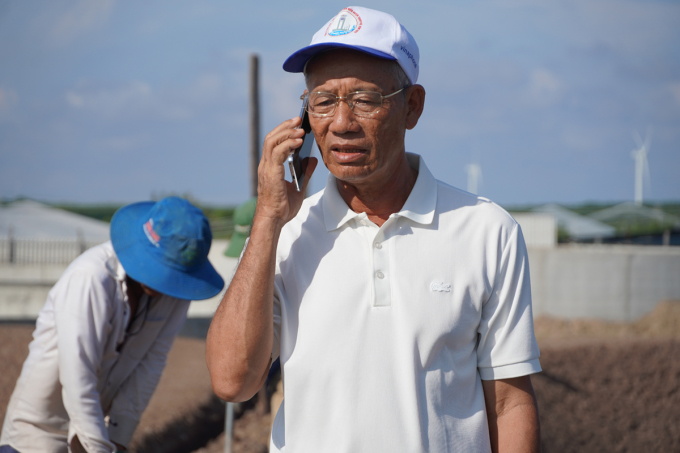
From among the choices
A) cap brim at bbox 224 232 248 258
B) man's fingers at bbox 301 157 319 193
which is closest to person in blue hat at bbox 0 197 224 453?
man's fingers at bbox 301 157 319 193

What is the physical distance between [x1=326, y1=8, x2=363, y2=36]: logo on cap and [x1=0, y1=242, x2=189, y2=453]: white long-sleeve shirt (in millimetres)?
1674

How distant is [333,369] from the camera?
1.62m

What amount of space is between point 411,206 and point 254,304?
52cm

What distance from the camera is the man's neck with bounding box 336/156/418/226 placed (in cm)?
186

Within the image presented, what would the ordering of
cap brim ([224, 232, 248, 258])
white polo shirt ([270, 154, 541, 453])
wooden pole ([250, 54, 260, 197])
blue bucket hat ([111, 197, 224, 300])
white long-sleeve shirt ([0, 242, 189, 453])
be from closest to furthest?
white polo shirt ([270, 154, 541, 453])
white long-sleeve shirt ([0, 242, 189, 453])
blue bucket hat ([111, 197, 224, 300])
cap brim ([224, 232, 248, 258])
wooden pole ([250, 54, 260, 197])

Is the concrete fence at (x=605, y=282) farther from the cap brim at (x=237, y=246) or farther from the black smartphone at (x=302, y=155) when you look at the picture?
the black smartphone at (x=302, y=155)

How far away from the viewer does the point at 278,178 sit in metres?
1.71

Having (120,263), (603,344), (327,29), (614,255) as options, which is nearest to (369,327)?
(327,29)

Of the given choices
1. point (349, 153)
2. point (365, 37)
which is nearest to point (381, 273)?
point (349, 153)

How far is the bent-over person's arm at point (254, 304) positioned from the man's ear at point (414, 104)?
0.35m

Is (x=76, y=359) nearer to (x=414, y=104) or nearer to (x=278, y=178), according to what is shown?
(x=278, y=178)

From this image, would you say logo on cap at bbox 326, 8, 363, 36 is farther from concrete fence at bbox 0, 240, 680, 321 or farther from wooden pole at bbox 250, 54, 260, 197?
concrete fence at bbox 0, 240, 680, 321

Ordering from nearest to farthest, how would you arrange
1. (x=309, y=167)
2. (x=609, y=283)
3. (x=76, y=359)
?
1. (x=309, y=167)
2. (x=76, y=359)
3. (x=609, y=283)

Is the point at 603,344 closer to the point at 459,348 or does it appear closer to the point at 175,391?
the point at 175,391
